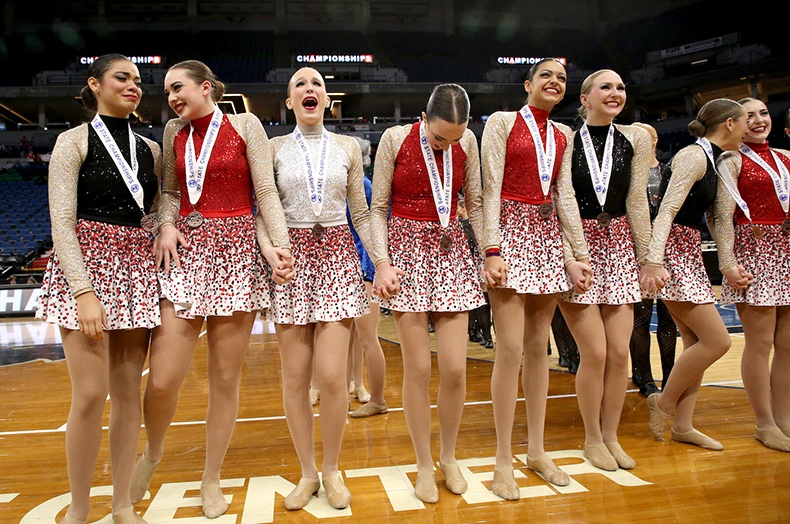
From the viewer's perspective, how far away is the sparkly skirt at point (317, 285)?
2326mm

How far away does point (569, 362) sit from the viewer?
466 cm

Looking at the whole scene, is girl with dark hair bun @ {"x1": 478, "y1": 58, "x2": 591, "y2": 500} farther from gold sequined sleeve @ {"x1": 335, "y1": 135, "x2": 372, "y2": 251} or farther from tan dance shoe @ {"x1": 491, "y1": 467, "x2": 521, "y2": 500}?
gold sequined sleeve @ {"x1": 335, "y1": 135, "x2": 372, "y2": 251}

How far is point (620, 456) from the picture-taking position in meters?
2.70

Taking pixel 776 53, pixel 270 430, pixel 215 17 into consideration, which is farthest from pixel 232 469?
pixel 215 17

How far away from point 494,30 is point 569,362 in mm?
21836

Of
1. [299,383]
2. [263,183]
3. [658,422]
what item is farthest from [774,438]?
[263,183]

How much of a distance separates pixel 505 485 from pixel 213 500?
119 centimetres

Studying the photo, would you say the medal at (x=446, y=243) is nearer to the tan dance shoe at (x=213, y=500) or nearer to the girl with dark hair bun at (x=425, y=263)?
the girl with dark hair bun at (x=425, y=263)

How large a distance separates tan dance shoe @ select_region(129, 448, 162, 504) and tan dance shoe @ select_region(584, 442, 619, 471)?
6.32ft

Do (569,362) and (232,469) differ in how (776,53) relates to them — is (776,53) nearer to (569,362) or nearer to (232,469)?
(569,362)

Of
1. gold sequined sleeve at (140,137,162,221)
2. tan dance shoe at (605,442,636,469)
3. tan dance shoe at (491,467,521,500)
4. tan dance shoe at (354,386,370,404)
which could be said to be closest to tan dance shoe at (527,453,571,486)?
tan dance shoe at (491,467,521,500)

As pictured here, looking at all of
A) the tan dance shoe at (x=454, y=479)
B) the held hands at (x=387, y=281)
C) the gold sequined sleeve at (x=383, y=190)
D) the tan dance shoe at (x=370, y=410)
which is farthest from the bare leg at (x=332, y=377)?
the tan dance shoe at (x=370, y=410)

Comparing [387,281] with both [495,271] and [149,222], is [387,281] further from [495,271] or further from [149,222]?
[149,222]

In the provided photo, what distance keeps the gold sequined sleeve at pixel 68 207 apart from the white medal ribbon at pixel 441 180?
128 centimetres
